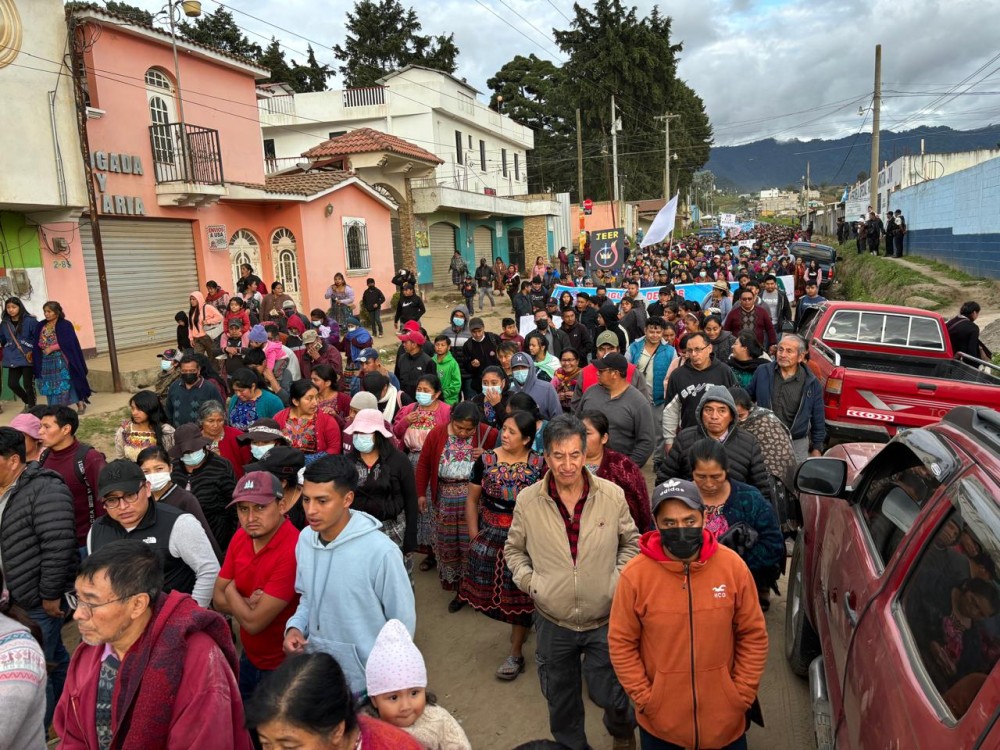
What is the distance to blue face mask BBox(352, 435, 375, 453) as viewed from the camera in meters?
4.47

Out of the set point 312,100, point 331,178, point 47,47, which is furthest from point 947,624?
point 312,100

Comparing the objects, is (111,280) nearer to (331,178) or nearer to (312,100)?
(331,178)

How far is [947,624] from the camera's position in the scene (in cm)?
194

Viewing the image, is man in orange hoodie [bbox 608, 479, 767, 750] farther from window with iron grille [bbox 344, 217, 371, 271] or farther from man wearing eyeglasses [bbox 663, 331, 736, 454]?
window with iron grille [bbox 344, 217, 371, 271]

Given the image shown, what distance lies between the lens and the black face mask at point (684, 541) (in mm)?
2617

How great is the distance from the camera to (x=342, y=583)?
2984 millimetres

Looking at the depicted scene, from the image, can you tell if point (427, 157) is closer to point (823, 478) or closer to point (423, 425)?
point (423, 425)

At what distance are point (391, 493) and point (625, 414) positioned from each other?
6.31 feet

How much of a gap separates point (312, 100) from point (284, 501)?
31.0 meters

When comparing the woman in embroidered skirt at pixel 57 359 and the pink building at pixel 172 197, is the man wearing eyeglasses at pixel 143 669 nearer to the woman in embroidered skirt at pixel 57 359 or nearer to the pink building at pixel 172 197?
the woman in embroidered skirt at pixel 57 359

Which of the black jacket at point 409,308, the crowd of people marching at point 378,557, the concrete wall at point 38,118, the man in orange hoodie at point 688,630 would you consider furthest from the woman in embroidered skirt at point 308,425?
the concrete wall at point 38,118

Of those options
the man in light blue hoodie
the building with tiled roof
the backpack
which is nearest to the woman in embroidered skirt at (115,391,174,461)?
the backpack

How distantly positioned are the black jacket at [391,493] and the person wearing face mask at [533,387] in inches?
66.1

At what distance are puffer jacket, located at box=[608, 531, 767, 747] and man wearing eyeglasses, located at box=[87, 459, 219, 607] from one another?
2002 mm
